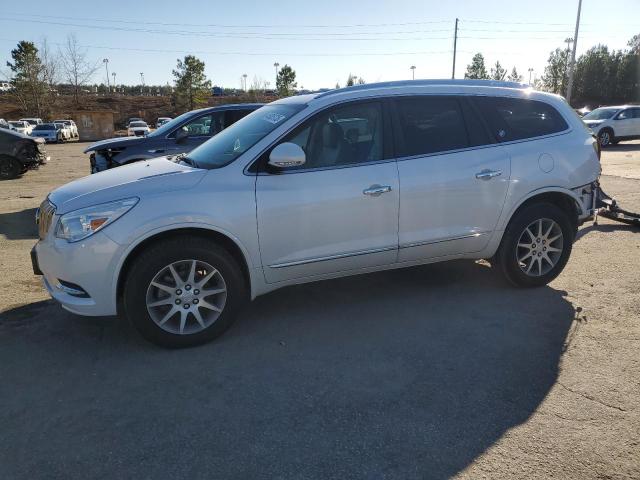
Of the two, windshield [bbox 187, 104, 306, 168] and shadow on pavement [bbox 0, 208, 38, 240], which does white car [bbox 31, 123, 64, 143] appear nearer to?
shadow on pavement [bbox 0, 208, 38, 240]

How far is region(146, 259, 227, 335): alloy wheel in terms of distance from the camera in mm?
3836

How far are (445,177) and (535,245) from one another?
4.11 feet

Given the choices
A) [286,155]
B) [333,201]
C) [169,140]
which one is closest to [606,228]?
[333,201]

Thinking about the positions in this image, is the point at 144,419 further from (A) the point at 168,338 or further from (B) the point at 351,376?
(B) the point at 351,376

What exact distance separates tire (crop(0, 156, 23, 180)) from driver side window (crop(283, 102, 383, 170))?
1325cm

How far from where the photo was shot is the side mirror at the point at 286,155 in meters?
3.88

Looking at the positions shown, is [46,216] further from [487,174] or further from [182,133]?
[182,133]

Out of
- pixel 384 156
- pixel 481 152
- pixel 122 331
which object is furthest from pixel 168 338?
pixel 481 152

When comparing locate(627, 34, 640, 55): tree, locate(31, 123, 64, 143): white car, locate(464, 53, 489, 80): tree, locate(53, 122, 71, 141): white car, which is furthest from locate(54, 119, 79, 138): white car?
locate(627, 34, 640, 55): tree

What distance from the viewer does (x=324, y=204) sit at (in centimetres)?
410

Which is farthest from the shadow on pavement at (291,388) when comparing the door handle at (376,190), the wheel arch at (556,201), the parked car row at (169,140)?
the parked car row at (169,140)

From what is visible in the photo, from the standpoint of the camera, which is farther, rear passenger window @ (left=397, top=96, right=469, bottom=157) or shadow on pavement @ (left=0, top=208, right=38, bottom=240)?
shadow on pavement @ (left=0, top=208, right=38, bottom=240)

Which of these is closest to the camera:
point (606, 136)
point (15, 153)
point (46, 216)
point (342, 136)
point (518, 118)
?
point (46, 216)

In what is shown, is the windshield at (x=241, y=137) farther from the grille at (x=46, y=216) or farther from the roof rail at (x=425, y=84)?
the grille at (x=46, y=216)
